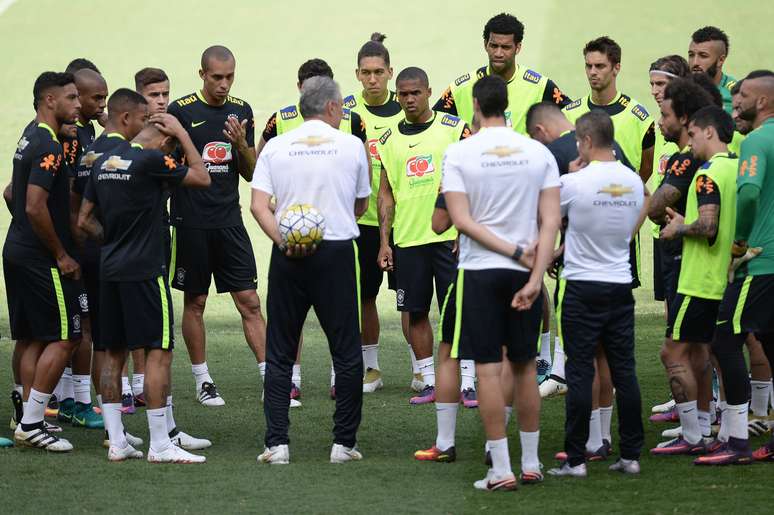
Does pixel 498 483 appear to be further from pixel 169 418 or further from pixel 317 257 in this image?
pixel 169 418

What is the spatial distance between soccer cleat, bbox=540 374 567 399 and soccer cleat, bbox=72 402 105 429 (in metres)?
3.21

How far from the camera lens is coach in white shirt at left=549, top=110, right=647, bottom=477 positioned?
672 cm

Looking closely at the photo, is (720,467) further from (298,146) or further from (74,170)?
(74,170)

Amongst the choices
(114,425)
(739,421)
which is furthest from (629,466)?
(114,425)

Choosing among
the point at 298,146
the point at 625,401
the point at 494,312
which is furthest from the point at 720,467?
the point at 298,146

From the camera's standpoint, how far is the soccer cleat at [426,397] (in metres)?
9.12

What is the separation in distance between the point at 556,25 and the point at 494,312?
55.7 ft

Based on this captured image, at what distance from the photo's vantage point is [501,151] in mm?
6457

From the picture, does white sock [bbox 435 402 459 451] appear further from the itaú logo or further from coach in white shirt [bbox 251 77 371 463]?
the itaú logo

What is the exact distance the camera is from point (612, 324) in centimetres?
682

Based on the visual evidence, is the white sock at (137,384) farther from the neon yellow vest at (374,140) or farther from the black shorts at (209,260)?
the neon yellow vest at (374,140)

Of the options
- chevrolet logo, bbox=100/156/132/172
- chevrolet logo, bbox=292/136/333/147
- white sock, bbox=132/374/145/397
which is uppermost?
chevrolet logo, bbox=292/136/333/147

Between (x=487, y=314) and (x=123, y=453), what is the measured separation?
7.91ft

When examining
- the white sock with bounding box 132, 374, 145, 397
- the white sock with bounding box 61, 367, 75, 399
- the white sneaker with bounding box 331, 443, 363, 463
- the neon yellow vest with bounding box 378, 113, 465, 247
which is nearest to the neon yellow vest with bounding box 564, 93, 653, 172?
the neon yellow vest with bounding box 378, 113, 465, 247
